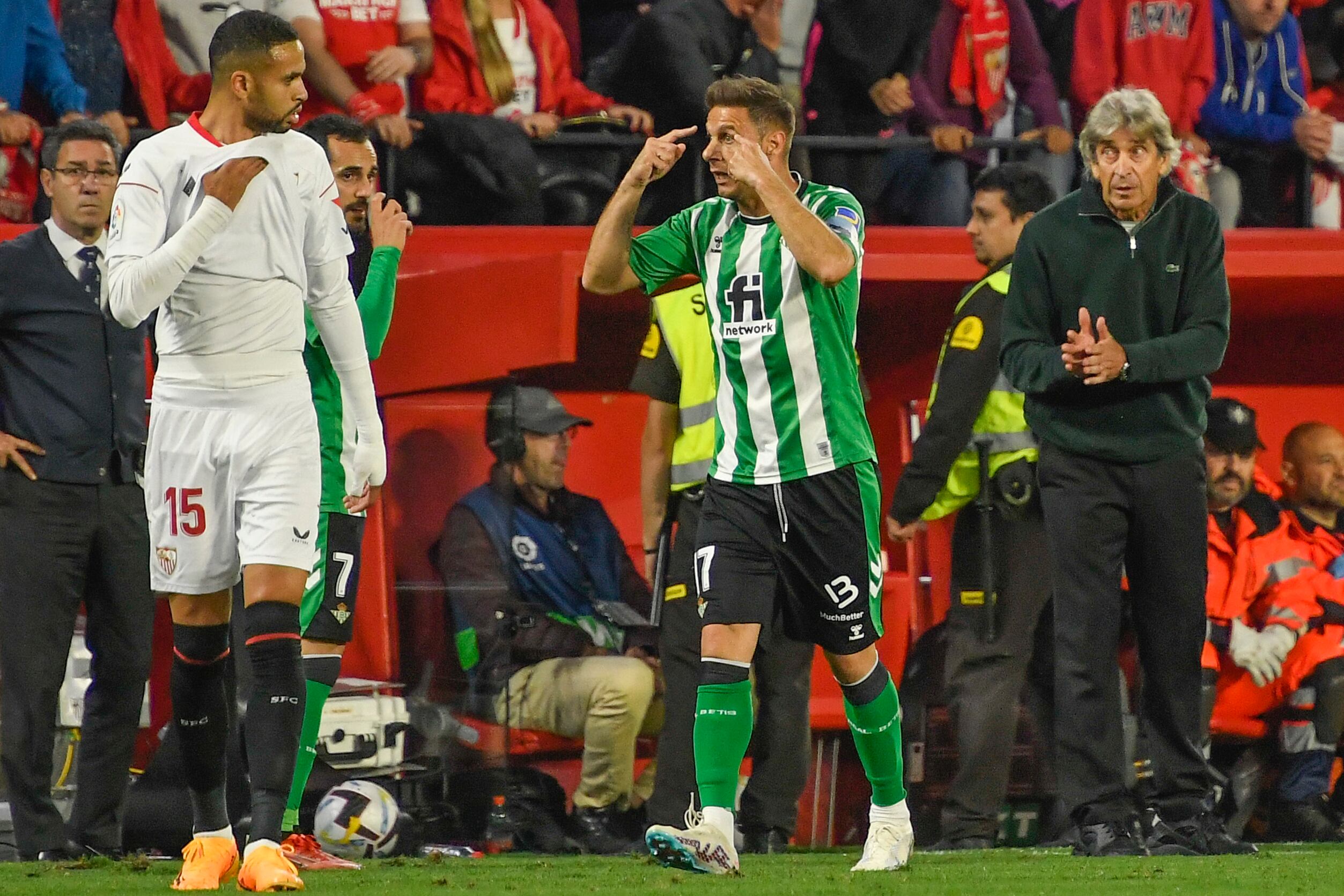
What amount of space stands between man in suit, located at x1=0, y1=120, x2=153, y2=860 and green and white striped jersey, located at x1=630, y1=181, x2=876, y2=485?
204 centimetres

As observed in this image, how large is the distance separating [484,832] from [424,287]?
6.09 ft

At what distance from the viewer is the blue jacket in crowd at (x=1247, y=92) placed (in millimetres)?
8281

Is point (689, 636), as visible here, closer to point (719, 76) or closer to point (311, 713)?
point (311, 713)

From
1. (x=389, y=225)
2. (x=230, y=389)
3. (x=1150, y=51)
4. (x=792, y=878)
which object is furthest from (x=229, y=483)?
(x=1150, y=51)

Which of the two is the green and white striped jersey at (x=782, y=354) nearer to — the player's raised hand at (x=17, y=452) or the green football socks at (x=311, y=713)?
the green football socks at (x=311, y=713)

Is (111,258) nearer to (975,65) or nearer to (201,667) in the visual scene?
(201,667)

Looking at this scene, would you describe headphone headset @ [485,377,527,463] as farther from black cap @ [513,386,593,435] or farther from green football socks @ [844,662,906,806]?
green football socks @ [844,662,906,806]

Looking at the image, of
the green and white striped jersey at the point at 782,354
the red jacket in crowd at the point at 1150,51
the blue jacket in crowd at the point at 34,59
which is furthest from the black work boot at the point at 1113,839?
the blue jacket in crowd at the point at 34,59

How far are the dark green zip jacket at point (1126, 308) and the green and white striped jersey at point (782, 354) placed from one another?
65 cm

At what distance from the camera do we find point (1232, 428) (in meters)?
6.73

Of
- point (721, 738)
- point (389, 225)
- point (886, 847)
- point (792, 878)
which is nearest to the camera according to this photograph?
point (792, 878)

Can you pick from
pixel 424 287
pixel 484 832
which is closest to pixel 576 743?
pixel 484 832

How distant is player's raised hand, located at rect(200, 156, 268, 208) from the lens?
13.5ft

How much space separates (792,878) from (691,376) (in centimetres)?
205
